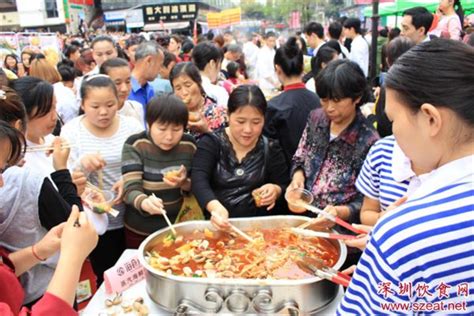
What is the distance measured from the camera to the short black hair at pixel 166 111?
6.81 ft

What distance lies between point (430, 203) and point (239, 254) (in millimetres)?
1074

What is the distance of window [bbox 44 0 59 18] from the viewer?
26875mm

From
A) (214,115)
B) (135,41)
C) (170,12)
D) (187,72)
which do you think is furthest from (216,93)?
(170,12)

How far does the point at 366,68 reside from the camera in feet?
20.7

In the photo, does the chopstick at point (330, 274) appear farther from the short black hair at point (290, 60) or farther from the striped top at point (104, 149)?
the short black hair at point (290, 60)

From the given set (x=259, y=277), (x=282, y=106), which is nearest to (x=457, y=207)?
(x=259, y=277)

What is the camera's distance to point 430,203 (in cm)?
79

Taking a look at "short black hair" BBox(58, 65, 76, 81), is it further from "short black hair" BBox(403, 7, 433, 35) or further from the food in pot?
"short black hair" BBox(403, 7, 433, 35)

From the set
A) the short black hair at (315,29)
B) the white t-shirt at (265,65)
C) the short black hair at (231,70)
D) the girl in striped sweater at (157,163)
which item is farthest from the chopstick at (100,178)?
the white t-shirt at (265,65)

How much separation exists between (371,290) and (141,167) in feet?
4.99

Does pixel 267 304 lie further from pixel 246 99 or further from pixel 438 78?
pixel 246 99

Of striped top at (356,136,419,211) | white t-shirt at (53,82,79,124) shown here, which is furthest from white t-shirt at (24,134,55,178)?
white t-shirt at (53,82,79,124)

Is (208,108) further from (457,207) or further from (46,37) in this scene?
(46,37)

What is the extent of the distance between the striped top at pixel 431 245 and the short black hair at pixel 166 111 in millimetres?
1434
